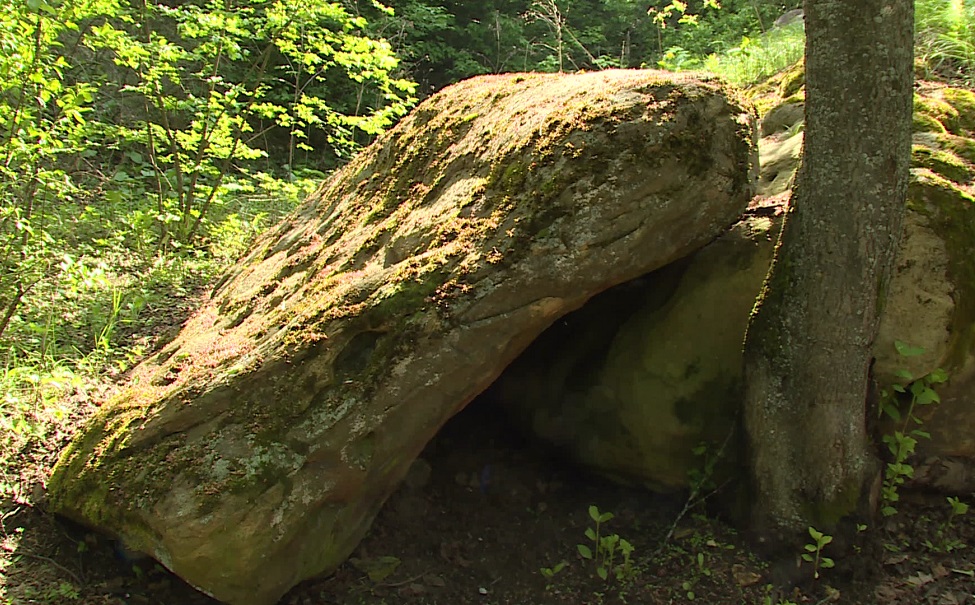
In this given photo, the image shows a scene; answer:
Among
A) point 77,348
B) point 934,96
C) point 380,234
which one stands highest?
point 934,96

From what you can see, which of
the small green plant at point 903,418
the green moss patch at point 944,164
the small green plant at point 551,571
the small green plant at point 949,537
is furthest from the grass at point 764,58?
the small green plant at point 551,571

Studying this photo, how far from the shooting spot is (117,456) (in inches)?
119

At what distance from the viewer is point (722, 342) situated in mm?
3328

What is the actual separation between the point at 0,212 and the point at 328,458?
3.08m

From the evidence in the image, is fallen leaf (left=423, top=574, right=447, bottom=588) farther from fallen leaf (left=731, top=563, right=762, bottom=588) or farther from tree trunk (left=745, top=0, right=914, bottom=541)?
tree trunk (left=745, top=0, right=914, bottom=541)

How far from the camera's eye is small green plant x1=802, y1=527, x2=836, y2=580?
A: 108 inches

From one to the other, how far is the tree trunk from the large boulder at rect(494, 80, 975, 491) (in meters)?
0.29

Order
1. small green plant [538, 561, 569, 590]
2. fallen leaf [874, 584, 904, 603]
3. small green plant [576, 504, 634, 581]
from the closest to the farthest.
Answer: fallen leaf [874, 584, 904, 603]
small green plant [576, 504, 634, 581]
small green plant [538, 561, 569, 590]

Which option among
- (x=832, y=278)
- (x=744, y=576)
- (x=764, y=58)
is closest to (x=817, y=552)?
Answer: (x=744, y=576)

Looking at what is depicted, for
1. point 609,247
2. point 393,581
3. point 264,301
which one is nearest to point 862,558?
point 609,247

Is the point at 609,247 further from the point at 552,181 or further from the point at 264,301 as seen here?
the point at 264,301

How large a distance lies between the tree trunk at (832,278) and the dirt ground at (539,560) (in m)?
0.27

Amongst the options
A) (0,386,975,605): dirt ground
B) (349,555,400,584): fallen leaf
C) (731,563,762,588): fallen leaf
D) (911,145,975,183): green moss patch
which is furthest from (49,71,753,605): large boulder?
(731,563,762,588): fallen leaf

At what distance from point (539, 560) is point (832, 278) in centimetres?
183
